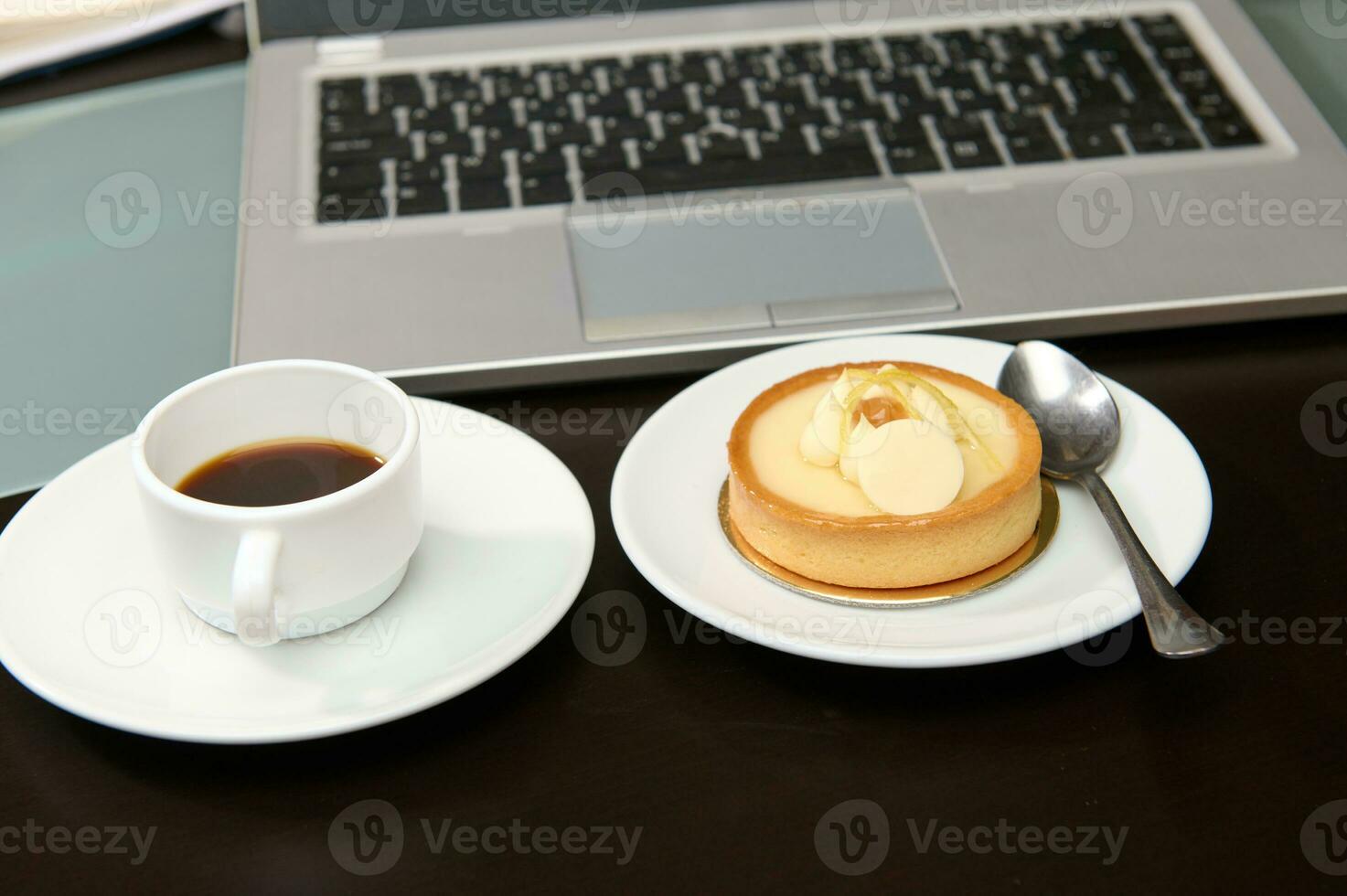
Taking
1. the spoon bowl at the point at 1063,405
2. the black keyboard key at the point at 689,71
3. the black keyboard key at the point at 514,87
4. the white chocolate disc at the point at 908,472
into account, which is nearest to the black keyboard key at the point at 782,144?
the black keyboard key at the point at 689,71

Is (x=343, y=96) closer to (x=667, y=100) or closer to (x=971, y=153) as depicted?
(x=667, y=100)

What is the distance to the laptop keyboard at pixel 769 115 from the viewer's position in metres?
1.03

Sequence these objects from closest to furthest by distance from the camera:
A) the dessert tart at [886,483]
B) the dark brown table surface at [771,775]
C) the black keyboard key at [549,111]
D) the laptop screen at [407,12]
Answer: the dark brown table surface at [771,775] < the dessert tart at [886,483] < the black keyboard key at [549,111] < the laptop screen at [407,12]

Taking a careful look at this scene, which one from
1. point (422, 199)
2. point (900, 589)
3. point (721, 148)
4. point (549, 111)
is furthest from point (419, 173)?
point (900, 589)

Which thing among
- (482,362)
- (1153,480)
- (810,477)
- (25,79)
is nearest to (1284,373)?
(1153,480)

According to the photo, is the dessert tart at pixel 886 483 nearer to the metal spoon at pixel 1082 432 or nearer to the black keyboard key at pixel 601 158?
the metal spoon at pixel 1082 432

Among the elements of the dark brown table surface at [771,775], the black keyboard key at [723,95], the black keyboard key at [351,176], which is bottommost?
the dark brown table surface at [771,775]

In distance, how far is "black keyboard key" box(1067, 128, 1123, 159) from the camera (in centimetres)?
104

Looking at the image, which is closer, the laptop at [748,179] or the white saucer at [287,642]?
the white saucer at [287,642]

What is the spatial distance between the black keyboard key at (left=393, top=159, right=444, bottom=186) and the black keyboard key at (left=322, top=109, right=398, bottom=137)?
0.20 feet

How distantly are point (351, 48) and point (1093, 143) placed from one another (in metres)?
0.67

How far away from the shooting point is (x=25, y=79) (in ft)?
4.39

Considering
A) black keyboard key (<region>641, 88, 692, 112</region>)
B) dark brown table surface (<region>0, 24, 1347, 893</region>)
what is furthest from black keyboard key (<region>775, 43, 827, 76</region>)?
dark brown table surface (<region>0, 24, 1347, 893</region>)

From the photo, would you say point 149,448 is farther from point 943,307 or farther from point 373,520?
point 943,307
